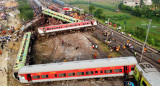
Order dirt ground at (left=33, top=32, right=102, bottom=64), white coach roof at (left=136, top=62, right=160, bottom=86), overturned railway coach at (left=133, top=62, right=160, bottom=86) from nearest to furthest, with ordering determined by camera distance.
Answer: white coach roof at (left=136, top=62, right=160, bottom=86) < overturned railway coach at (left=133, top=62, right=160, bottom=86) < dirt ground at (left=33, top=32, right=102, bottom=64)

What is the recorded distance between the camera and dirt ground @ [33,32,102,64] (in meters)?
27.2

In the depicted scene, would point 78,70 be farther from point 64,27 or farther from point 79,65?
point 64,27

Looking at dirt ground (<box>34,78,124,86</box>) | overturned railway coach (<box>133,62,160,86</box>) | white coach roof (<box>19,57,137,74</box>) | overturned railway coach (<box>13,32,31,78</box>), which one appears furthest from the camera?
overturned railway coach (<box>13,32,31,78</box>)

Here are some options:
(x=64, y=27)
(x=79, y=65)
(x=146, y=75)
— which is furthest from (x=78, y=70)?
(x=64, y=27)

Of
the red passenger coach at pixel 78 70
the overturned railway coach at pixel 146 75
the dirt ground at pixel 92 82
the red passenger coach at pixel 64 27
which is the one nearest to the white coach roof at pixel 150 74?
the overturned railway coach at pixel 146 75

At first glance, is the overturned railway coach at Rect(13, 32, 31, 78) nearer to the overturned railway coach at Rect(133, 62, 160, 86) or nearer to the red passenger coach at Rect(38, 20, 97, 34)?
the red passenger coach at Rect(38, 20, 97, 34)

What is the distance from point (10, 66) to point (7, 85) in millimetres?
5675

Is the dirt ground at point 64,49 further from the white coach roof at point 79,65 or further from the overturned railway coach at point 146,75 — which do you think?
the overturned railway coach at point 146,75

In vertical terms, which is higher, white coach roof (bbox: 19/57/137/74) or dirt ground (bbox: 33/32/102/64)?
white coach roof (bbox: 19/57/137/74)

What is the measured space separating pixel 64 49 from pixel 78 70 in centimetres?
1281

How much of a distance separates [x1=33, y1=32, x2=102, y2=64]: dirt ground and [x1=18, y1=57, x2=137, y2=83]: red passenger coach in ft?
24.7

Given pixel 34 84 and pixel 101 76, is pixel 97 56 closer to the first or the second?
pixel 101 76

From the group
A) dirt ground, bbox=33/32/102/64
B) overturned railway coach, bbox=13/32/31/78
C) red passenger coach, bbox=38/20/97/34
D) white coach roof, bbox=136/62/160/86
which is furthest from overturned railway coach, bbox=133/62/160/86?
red passenger coach, bbox=38/20/97/34

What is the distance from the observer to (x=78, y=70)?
61.6ft
